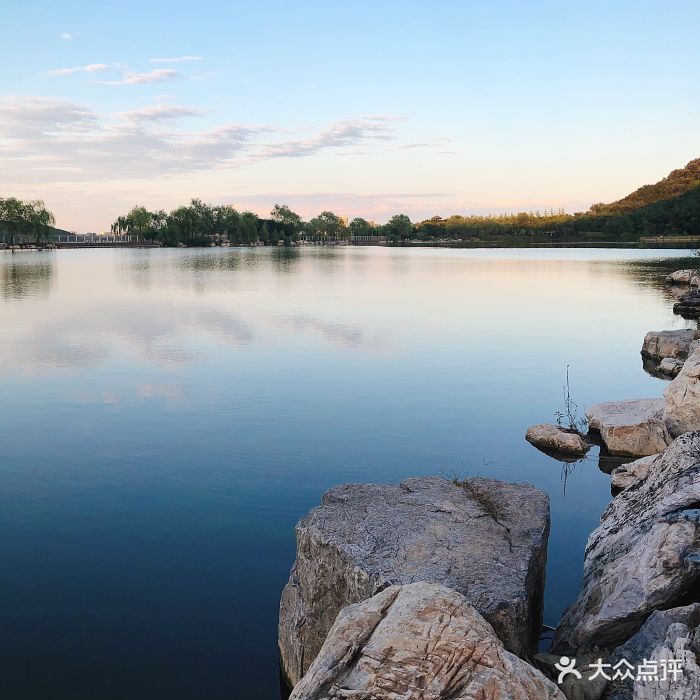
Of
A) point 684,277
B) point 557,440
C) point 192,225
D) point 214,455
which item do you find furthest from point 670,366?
A: point 192,225

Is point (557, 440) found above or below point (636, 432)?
below

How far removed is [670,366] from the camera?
1848 cm

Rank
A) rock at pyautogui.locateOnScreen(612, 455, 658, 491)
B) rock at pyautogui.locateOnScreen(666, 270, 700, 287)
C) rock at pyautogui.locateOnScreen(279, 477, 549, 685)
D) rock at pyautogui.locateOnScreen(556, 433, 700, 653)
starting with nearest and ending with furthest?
rock at pyautogui.locateOnScreen(556, 433, 700, 653) → rock at pyautogui.locateOnScreen(279, 477, 549, 685) → rock at pyautogui.locateOnScreen(612, 455, 658, 491) → rock at pyautogui.locateOnScreen(666, 270, 700, 287)

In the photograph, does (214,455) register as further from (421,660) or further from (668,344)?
(668,344)

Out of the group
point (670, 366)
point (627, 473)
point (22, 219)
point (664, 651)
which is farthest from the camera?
point (22, 219)

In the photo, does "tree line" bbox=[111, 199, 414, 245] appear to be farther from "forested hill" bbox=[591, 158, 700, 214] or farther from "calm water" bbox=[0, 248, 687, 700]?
"calm water" bbox=[0, 248, 687, 700]

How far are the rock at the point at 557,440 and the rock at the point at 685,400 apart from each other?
215cm

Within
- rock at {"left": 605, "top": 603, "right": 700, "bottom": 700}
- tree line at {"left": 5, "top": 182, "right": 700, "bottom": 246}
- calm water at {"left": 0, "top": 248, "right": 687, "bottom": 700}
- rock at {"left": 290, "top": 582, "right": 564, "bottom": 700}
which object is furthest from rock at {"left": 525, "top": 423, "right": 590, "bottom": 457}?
tree line at {"left": 5, "top": 182, "right": 700, "bottom": 246}

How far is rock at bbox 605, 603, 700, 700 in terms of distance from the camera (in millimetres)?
3562

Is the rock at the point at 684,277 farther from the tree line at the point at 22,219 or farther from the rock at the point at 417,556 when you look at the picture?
the tree line at the point at 22,219

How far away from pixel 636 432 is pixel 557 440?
126 centimetres

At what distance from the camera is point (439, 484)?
695cm

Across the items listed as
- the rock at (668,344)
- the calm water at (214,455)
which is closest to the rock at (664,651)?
the calm water at (214,455)

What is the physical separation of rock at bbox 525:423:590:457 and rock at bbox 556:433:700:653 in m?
5.34
